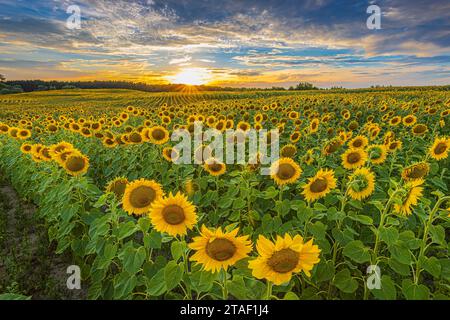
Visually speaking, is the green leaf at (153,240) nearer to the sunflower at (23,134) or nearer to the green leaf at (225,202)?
the green leaf at (225,202)

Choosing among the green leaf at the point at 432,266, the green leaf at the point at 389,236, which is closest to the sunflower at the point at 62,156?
the green leaf at the point at 389,236

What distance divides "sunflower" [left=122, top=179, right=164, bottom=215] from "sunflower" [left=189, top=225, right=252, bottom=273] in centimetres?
108

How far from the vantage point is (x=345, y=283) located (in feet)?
10.6

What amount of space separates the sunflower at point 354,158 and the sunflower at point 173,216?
3150 millimetres

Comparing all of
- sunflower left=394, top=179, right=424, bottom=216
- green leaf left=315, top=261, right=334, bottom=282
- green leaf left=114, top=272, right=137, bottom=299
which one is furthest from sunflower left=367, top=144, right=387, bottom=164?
green leaf left=114, top=272, right=137, bottom=299

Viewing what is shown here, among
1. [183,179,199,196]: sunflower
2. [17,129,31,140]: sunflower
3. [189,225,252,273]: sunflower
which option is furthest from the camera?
[17,129,31,140]: sunflower

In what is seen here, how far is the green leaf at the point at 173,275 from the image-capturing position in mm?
2652

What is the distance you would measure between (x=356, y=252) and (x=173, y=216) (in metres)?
1.84

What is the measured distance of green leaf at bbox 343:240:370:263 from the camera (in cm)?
315

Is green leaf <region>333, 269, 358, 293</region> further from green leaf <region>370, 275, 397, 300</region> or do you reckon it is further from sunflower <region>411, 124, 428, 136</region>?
sunflower <region>411, 124, 428, 136</region>

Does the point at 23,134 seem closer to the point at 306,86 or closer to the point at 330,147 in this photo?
the point at 330,147

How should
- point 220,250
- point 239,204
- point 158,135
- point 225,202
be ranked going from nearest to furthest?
point 220,250 → point 239,204 → point 225,202 → point 158,135

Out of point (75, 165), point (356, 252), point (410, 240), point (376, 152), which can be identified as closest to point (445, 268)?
point (410, 240)

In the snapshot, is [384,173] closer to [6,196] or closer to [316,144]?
[316,144]
